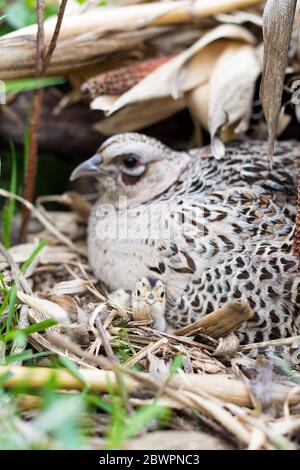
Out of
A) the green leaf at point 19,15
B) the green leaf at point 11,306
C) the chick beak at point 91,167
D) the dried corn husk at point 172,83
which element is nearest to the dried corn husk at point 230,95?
the dried corn husk at point 172,83

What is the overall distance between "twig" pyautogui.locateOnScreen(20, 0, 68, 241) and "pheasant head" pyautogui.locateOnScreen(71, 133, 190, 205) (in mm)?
220

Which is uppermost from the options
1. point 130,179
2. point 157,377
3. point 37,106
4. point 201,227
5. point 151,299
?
point 37,106

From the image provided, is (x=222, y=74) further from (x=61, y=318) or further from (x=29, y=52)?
(x=61, y=318)

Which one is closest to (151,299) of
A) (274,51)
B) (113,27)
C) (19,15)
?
(274,51)

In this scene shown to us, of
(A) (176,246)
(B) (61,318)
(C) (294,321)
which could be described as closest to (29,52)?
(A) (176,246)

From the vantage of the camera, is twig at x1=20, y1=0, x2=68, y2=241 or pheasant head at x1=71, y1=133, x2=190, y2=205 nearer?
twig at x1=20, y1=0, x2=68, y2=241

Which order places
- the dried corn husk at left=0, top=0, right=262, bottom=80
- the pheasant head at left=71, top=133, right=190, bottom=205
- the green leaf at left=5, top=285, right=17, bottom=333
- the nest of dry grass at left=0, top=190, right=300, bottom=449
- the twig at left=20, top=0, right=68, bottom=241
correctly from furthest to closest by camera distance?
the dried corn husk at left=0, top=0, right=262, bottom=80 → the pheasant head at left=71, top=133, right=190, bottom=205 → the twig at left=20, top=0, right=68, bottom=241 → the green leaf at left=5, top=285, right=17, bottom=333 → the nest of dry grass at left=0, top=190, right=300, bottom=449

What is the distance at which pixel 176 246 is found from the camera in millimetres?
2250

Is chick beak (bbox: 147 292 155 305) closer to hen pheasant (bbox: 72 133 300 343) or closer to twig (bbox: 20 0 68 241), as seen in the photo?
hen pheasant (bbox: 72 133 300 343)

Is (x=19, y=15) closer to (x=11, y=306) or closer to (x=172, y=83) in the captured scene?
(x=172, y=83)

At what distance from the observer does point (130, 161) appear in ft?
8.79

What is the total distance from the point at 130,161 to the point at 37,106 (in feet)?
1.50

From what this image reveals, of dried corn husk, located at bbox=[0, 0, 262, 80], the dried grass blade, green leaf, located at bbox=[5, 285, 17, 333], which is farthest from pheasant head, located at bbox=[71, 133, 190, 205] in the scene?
green leaf, located at bbox=[5, 285, 17, 333]

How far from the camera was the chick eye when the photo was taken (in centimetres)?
267
